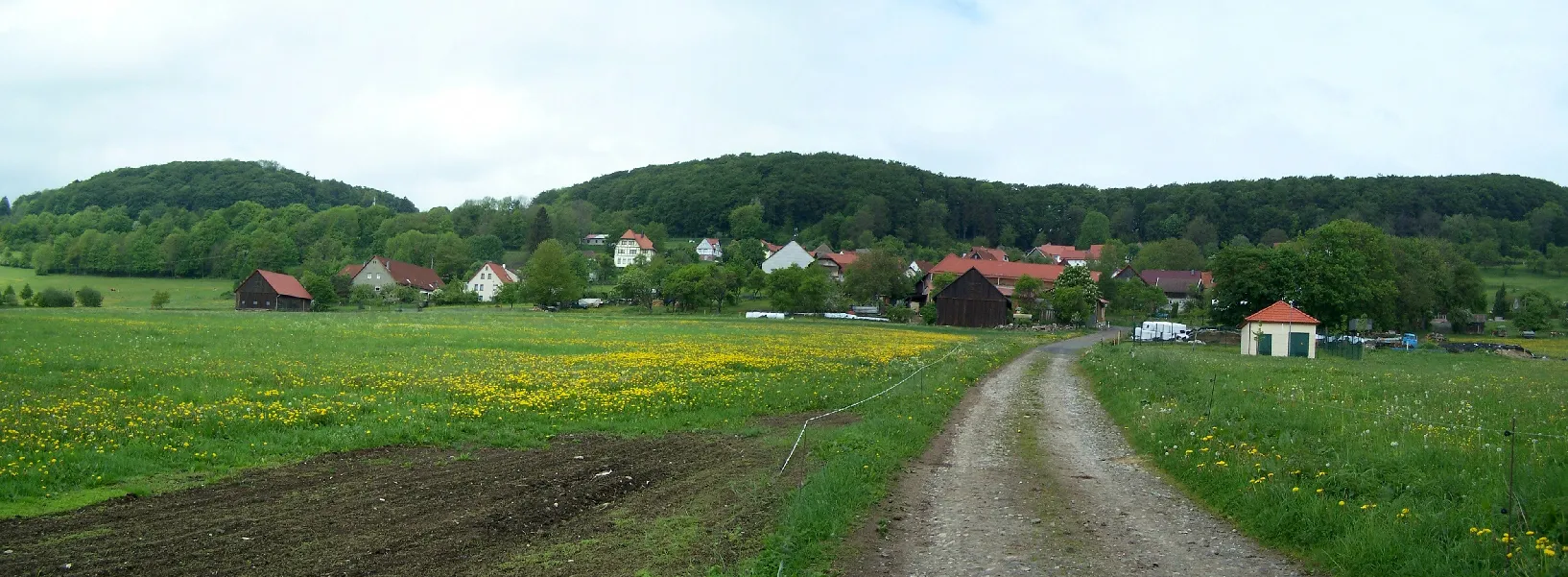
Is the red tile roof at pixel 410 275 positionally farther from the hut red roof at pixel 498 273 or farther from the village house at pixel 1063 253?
the village house at pixel 1063 253

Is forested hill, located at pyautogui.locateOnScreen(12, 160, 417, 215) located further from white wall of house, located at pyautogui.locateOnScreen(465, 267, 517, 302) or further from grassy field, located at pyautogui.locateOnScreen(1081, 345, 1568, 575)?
grassy field, located at pyautogui.locateOnScreen(1081, 345, 1568, 575)

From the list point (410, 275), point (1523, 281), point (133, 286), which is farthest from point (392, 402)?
point (1523, 281)

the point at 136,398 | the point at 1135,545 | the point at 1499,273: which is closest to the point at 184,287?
the point at 136,398

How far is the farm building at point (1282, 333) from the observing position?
157ft

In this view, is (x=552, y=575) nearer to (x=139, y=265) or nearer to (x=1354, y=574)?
(x=1354, y=574)

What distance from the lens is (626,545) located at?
9797mm

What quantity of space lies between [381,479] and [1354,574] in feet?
40.8

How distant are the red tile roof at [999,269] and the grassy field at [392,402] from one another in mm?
82473

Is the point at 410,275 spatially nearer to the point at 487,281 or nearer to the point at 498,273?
the point at 487,281

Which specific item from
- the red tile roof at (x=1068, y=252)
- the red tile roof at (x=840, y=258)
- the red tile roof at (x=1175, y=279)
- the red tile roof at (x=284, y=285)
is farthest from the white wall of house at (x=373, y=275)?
the red tile roof at (x=1068, y=252)

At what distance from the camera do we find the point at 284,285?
99.1m

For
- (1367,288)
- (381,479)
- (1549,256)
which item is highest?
(1549,256)

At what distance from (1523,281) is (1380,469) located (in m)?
159

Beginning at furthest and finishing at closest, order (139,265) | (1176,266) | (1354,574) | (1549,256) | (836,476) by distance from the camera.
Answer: (1176,266) → (1549,256) → (139,265) → (836,476) → (1354,574)
